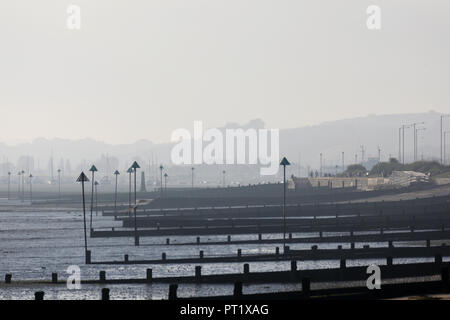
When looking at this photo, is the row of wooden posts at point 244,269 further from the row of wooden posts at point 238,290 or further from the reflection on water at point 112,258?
the row of wooden posts at point 238,290

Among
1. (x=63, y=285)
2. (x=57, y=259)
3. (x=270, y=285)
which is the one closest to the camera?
(x=270, y=285)

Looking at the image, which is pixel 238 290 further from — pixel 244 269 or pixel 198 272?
pixel 198 272

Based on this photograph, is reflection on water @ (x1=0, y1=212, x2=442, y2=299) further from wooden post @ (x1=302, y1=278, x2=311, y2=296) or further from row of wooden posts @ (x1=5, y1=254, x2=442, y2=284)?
wooden post @ (x1=302, y1=278, x2=311, y2=296)

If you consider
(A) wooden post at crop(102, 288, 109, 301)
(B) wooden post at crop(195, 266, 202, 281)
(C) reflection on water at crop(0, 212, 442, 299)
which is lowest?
(C) reflection on water at crop(0, 212, 442, 299)

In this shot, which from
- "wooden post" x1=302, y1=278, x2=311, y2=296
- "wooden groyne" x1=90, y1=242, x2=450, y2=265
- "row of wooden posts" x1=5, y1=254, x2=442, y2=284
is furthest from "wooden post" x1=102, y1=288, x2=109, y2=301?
"wooden groyne" x1=90, y1=242, x2=450, y2=265

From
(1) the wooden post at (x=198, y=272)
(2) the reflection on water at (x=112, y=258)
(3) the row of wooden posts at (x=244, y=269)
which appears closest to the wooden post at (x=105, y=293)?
(2) the reflection on water at (x=112, y=258)

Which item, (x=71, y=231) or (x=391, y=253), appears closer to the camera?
(x=391, y=253)

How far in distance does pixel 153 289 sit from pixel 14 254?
172 ft

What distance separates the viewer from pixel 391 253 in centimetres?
7294

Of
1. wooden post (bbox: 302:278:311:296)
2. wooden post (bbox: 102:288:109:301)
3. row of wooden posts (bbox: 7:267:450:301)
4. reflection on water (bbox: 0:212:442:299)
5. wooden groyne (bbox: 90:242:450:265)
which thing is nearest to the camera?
row of wooden posts (bbox: 7:267:450:301)

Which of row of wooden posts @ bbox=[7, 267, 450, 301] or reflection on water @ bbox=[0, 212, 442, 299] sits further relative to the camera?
reflection on water @ bbox=[0, 212, 442, 299]

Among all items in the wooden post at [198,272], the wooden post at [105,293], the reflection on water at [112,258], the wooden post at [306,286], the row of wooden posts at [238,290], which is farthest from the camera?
the wooden post at [198,272]

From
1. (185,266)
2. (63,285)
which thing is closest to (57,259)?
(185,266)
